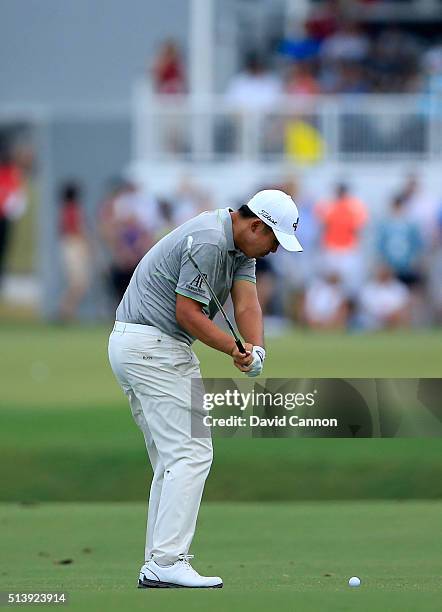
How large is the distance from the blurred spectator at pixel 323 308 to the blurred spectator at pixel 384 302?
30 cm

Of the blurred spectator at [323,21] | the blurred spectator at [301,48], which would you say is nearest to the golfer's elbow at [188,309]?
the blurred spectator at [301,48]

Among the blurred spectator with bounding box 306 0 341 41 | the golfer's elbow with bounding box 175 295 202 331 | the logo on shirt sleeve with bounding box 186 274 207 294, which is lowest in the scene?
the golfer's elbow with bounding box 175 295 202 331

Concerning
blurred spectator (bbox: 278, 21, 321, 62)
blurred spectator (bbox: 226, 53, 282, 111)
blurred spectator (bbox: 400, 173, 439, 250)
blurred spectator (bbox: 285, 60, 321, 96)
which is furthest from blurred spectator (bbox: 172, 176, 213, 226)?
blurred spectator (bbox: 278, 21, 321, 62)

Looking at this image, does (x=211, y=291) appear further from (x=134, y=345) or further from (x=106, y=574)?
(x=106, y=574)

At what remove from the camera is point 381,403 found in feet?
27.1

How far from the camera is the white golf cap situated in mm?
7695

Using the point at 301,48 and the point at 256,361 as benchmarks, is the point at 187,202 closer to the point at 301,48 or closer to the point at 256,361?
the point at 301,48

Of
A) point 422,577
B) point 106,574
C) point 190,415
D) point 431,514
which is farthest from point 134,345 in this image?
point 431,514

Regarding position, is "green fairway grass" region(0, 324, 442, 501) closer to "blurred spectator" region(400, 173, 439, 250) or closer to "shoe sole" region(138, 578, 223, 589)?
"shoe sole" region(138, 578, 223, 589)

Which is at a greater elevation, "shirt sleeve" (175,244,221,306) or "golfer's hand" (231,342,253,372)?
"shirt sleeve" (175,244,221,306)

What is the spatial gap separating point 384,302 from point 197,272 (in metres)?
16.1

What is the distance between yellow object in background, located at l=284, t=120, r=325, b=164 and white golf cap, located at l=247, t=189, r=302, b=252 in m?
17.3

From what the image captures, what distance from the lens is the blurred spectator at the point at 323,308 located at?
76.9 ft

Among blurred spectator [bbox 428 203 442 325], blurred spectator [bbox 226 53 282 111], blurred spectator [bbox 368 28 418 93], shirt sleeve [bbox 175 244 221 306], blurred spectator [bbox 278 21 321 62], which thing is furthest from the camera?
blurred spectator [bbox 278 21 321 62]
